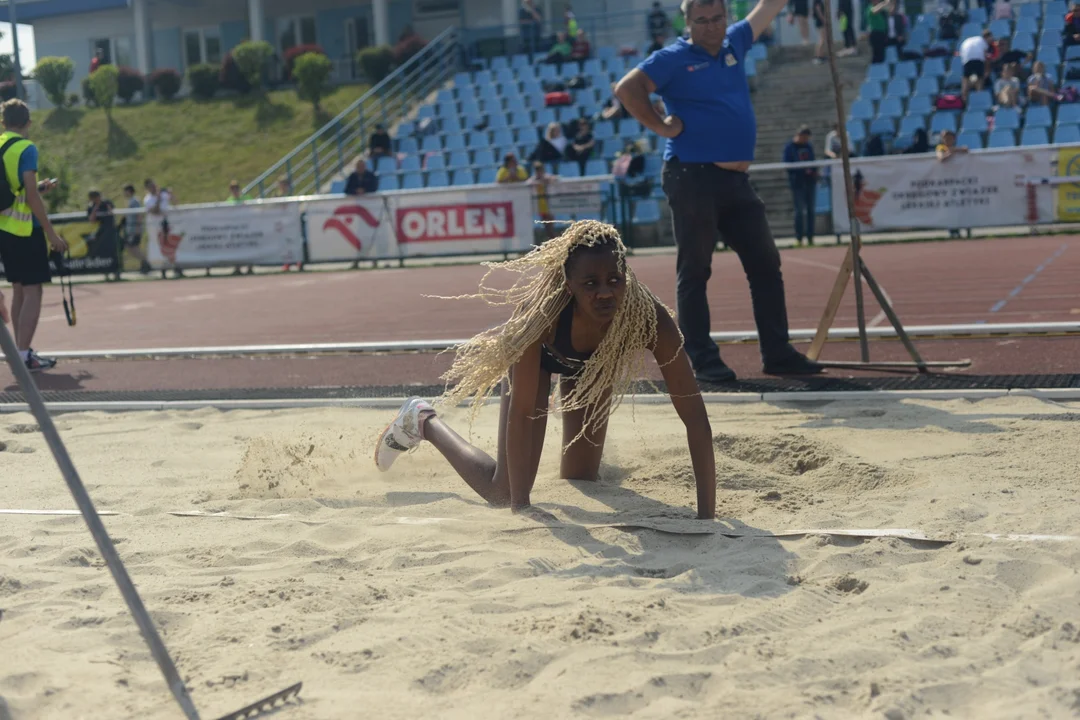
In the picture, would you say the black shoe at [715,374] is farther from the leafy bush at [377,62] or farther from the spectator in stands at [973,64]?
the leafy bush at [377,62]

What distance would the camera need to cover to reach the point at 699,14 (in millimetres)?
7164

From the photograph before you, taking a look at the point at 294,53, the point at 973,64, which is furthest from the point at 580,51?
the point at 294,53

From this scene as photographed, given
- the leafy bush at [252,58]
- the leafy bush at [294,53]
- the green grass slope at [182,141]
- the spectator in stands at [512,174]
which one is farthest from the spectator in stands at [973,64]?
the leafy bush at [252,58]

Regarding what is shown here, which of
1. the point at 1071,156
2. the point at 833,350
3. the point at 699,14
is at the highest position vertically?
the point at 699,14

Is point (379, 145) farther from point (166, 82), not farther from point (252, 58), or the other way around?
point (166, 82)

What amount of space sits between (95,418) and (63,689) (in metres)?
4.55

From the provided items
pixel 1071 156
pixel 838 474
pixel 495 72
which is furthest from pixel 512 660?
pixel 495 72

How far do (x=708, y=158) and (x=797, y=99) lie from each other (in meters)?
20.6

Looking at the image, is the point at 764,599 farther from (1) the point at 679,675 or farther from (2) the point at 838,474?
(2) the point at 838,474

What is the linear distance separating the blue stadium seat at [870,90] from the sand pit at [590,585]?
19.9m

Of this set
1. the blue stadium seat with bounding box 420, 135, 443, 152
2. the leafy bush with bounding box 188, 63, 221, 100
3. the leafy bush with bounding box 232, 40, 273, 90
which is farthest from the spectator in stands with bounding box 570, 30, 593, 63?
the leafy bush with bounding box 188, 63, 221, 100

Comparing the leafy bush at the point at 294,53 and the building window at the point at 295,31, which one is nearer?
the leafy bush at the point at 294,53

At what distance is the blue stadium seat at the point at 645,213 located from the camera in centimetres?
2067

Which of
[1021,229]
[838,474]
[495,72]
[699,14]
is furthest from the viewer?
[495,72]
